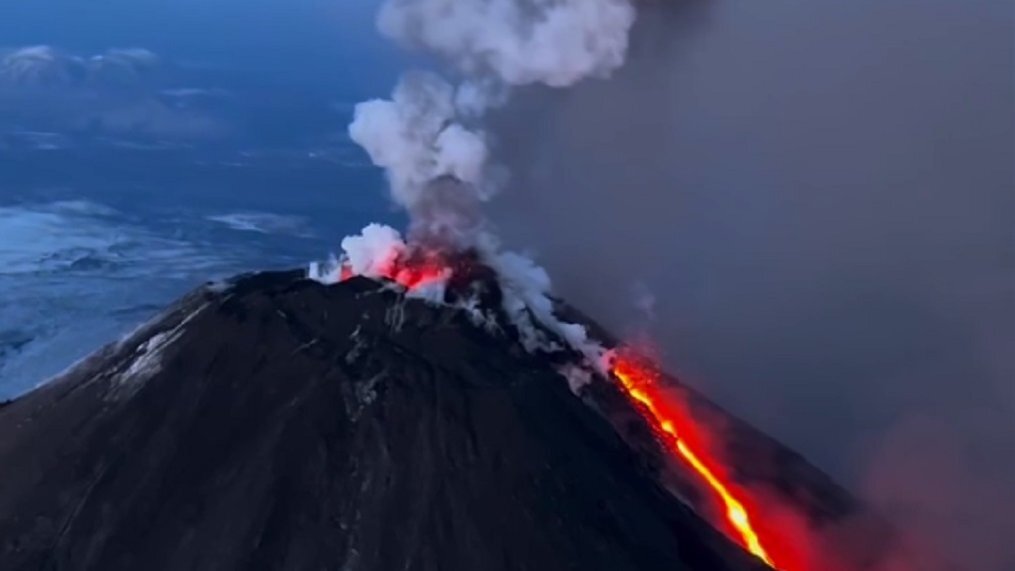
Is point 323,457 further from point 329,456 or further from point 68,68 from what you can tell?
point 68,68

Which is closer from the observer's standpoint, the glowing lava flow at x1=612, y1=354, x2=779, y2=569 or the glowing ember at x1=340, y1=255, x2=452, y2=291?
the glowing lava flow at x1=612, y1=354, x2=779, y2=569

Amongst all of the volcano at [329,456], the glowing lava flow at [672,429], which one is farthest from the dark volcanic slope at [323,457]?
the glowing lava flow at [672,429]

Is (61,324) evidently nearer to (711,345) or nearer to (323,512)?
(711,345)

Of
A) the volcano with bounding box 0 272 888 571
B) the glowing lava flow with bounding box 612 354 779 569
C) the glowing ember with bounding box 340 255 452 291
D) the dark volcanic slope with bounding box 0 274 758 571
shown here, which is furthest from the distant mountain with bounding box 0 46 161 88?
the dark volcanic slope with bounding box 0 274 758 571

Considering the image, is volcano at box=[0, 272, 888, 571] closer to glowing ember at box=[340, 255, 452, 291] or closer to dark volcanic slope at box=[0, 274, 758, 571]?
dark volcanic slope at box=[0, 274, 758, 571]

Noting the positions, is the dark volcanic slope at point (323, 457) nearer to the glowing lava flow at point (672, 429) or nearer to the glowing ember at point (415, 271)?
the glowing ember at point (415, 271)
